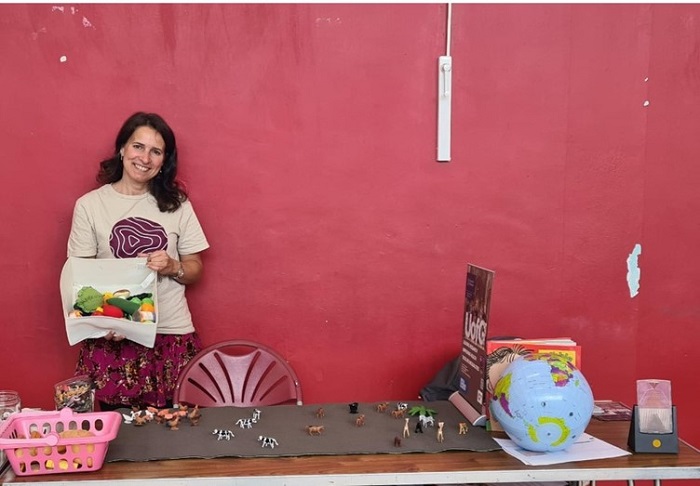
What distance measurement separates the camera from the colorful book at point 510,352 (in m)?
1.81

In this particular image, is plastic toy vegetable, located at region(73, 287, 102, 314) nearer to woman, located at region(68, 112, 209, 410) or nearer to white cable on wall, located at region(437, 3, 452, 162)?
woman, located at region(68, 112, 209, 410)

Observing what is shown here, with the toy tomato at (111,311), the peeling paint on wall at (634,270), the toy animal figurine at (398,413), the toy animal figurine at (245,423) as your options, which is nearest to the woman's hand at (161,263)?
the toy tomato at (111,311)

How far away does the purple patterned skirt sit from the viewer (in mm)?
2488

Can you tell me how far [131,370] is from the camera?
2504mm

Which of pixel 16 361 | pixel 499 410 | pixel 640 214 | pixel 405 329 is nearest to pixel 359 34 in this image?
pixel 405 329

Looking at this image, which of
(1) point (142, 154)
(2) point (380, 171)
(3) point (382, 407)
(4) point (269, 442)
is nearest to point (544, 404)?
(3) point (382, 407)

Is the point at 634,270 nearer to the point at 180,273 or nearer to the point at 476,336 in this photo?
the point at 476,336

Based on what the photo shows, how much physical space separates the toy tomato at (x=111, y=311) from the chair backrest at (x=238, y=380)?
30 centimetres

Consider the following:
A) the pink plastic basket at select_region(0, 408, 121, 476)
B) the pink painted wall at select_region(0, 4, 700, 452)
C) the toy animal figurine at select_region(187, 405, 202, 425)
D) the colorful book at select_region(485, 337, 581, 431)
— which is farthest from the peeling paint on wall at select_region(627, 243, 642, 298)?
the pink plastic basket at select_region(0, 408, 121, 476)

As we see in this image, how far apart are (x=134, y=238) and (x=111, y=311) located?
0.32 m

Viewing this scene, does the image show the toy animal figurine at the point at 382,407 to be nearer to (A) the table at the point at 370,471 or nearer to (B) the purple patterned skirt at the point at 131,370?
(A) the table at the point at 370,471

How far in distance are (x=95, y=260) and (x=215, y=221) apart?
0.55 m

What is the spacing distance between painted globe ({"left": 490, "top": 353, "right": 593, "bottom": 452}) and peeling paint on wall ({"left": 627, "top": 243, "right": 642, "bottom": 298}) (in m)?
1.40

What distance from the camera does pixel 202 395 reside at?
237cm
